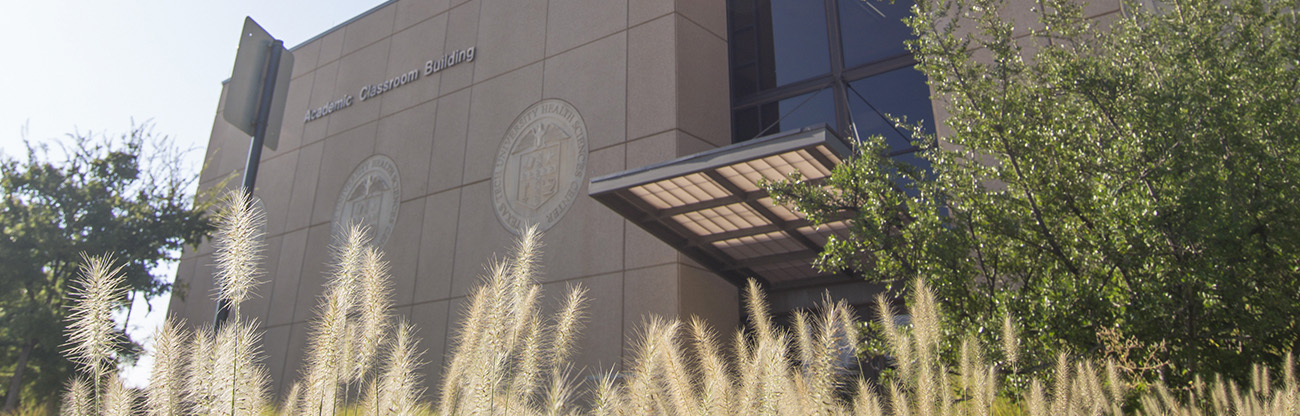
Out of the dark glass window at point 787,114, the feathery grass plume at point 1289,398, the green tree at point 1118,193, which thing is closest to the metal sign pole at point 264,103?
the green tree at point 1118,193

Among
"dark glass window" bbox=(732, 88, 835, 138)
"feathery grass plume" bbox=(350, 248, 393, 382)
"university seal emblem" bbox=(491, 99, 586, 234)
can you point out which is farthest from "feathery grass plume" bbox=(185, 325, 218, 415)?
"dark glass window" bbox=(732, 88, 835, 138)

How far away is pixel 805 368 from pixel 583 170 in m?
12.7

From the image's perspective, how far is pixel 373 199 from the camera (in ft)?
70.7

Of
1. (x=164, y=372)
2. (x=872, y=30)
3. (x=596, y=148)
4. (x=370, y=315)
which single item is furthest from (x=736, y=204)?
(x=164, y=372)

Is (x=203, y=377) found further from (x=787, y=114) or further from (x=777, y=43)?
(x=777, y=43)

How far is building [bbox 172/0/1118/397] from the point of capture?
14148 mm

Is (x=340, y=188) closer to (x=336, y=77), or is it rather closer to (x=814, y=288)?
(x=336, y=77)

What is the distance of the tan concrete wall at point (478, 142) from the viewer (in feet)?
52.1

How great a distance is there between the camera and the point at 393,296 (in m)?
19.6

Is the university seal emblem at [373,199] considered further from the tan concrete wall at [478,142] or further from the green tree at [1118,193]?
the green tree at [1118,193]

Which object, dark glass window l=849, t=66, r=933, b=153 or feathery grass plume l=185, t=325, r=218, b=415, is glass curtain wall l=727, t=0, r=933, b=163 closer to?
dark glass window l=849, t=66, r=933, b=153

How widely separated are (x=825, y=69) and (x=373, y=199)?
40.3 feet

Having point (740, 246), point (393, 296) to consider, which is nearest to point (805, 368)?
point (740, 246)

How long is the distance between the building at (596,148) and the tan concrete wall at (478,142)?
5 centimetres
